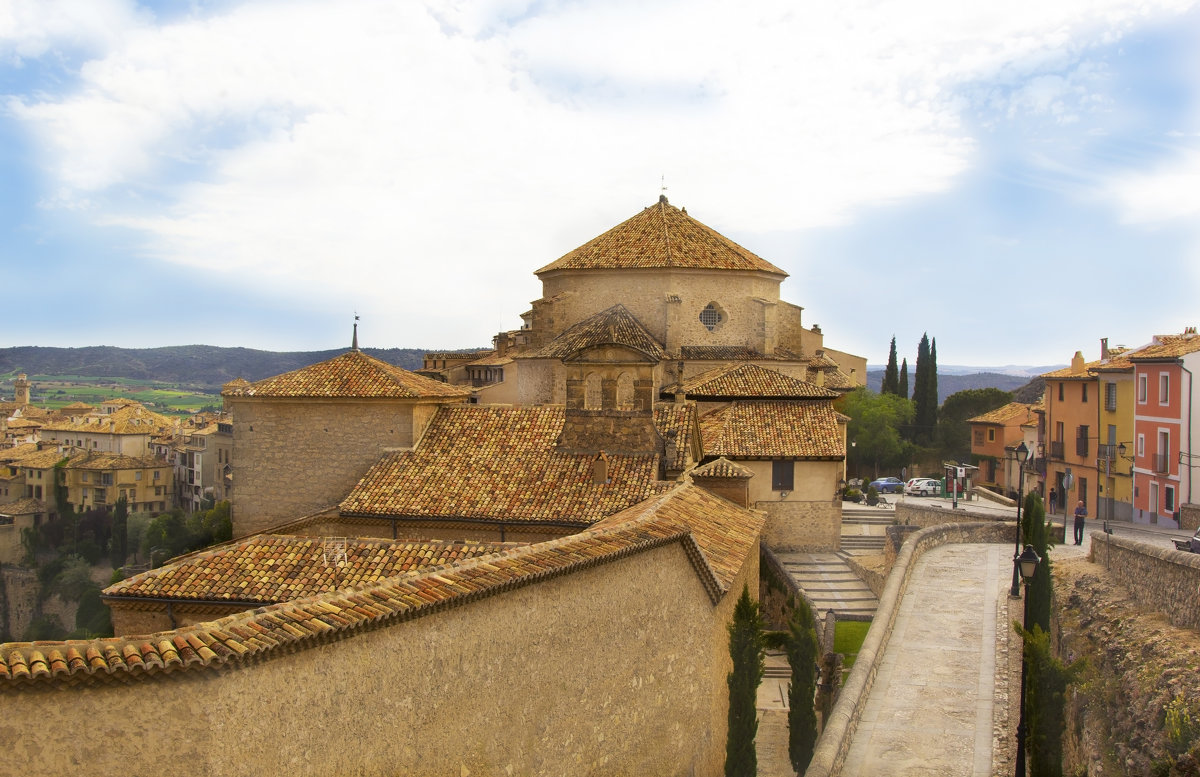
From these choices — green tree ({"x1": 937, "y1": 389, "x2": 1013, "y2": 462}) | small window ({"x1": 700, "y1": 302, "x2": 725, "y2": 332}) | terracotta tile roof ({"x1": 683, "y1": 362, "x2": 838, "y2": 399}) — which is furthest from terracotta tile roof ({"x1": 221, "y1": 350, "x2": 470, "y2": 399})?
green tree ({"x1": 937, "y1": 389, "x2": 1013, "y2": 462})

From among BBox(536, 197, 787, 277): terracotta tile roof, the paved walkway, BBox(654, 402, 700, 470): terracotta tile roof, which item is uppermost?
BBox(536, 197, 787, 277): terracotta tile roof

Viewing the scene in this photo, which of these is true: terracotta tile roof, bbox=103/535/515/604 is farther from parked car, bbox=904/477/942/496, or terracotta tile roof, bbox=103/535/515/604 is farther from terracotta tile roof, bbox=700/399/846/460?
parked car, bbox=904/477/942/496

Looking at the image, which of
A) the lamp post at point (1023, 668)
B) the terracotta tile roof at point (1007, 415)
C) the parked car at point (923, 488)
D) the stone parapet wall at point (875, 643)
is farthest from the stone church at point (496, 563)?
the terracotta tile roof at point (1007, 415)

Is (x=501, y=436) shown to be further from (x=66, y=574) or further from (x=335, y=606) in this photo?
(x=66, y=574)

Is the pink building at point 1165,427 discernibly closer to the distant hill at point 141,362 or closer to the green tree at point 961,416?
the green tree at point 961,416

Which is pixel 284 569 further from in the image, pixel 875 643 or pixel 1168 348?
pixel 1168 348

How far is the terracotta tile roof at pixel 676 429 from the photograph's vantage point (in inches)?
683

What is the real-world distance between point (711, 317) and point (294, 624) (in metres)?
21.4

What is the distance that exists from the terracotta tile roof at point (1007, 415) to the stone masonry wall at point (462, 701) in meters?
37.5

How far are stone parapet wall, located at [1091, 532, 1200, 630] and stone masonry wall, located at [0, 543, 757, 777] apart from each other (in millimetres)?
4880

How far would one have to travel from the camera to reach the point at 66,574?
2242 inches

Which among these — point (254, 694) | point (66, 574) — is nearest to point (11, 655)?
point (254, 694)

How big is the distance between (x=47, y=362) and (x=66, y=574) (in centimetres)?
9174

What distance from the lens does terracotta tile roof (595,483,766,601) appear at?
39.4 feet
